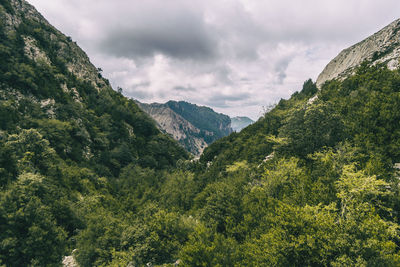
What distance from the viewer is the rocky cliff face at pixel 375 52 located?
237 feet

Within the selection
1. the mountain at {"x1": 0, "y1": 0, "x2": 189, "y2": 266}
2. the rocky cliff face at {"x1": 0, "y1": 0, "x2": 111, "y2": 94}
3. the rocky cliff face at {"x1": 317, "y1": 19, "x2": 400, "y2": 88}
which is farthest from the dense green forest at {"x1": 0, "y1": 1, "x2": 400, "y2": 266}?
the rocky cliff face at {"x1": 317, "y1": 19, "x2": 400, "y2": 88}

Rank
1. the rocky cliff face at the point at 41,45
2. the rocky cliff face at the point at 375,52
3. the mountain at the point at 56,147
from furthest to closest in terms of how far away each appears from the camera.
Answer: the rocky cliff face at the point at 41,45, the rocky cliff face at the point at 375,52, the mountain at the point at 56,147

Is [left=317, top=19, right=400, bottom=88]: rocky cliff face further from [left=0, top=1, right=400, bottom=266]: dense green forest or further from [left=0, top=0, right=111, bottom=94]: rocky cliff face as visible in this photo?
[left=0, top=0, right=111, bottom=94]: rocky cliff face

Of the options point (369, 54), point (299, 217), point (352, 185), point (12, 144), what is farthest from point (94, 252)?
point (369, 54)

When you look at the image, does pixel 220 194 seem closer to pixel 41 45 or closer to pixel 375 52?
pixel 375 52

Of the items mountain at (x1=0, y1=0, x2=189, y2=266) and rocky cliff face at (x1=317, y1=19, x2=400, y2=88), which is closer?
mountain at (x1=0, y1=0, x2=189, y2=266)

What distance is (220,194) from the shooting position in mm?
35344

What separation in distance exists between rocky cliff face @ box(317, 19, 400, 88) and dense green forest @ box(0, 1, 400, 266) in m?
16.6

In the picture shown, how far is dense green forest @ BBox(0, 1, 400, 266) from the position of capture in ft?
60.1

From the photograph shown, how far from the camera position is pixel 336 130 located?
40750mm

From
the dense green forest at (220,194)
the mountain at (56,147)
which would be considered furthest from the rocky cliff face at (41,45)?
the dense green forest at (220,194)

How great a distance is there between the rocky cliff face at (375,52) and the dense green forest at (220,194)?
1662 cm

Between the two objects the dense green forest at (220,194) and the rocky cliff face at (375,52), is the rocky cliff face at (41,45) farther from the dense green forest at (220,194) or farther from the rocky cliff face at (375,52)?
the rocky cliff face at (375,52)

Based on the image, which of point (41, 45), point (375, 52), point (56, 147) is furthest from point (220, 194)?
point (41, 45)
